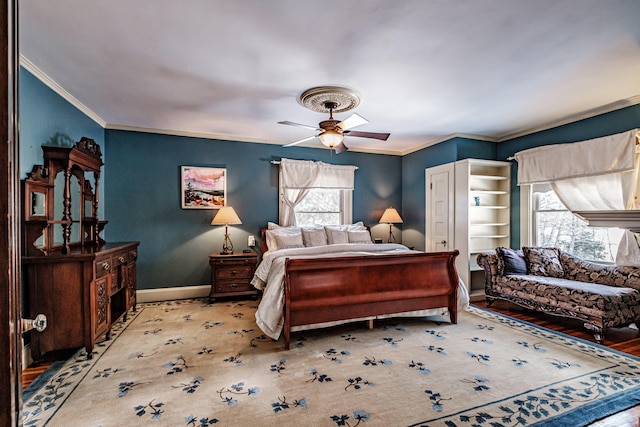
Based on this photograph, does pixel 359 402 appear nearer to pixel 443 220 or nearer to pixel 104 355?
pixel 104 355

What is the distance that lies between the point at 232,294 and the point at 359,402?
2885 mm

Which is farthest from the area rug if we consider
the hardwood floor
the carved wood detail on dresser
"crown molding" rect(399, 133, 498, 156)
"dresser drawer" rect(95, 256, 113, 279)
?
"crown molding" rect(399, 133, 498, 156)

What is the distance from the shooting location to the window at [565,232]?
12.8 ft

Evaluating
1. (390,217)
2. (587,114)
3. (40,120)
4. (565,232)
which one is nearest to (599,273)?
(565,232)

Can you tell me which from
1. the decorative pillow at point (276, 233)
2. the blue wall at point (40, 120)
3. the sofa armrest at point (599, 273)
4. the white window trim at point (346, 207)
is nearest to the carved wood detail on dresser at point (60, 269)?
the blue wall at point (40, 120)

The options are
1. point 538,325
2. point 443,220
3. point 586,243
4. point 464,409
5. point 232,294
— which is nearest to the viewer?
point 464,409

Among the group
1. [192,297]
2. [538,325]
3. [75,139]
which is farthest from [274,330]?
[75,139]

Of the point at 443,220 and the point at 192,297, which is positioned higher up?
the point at 443,220

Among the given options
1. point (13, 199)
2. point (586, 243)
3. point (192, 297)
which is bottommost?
point (192, 297)

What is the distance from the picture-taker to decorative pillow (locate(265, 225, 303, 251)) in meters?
4.76

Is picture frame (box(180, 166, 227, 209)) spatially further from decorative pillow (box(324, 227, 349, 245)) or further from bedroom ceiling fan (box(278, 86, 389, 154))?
bedroom ceiling fan (box(278, 86, 389, 154))

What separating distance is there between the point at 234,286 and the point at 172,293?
97 centimetres

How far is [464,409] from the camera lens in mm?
2008

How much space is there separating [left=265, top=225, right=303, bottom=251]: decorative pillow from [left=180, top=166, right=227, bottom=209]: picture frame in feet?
2.91
